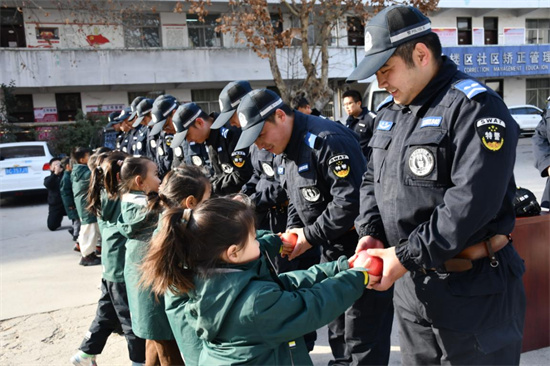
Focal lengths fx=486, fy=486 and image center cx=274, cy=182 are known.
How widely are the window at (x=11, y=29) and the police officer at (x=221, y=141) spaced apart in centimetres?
1738

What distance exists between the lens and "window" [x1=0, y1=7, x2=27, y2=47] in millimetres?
18531

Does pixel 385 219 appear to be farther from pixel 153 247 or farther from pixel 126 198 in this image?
pixel 126 198

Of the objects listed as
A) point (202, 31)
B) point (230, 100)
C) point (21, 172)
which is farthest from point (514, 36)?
point (230, 100)

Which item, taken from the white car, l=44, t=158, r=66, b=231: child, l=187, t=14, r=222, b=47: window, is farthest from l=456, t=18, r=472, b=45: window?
l=44, t=158, r=66, b=231: child

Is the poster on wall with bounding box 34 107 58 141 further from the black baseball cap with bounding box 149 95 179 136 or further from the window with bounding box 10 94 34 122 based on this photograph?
the black baseball cap with bounding box 149 95 179 136

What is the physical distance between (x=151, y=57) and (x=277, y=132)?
17870 millimetres

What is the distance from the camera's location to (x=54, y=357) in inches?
148

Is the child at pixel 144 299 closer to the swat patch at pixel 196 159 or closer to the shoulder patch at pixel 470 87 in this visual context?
the shoulder patch at pixel 470 87

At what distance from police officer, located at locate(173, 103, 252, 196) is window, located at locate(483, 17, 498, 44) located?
79.2 feet

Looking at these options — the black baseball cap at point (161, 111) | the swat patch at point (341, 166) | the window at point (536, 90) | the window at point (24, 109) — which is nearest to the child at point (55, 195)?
the black baseball cap at point (161, 111)

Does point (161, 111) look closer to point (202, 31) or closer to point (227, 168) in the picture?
point (227, 168)

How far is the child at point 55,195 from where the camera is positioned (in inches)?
313

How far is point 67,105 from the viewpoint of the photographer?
65.4 ft

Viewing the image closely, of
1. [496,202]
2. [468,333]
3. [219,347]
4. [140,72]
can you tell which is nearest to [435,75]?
[496,202]
